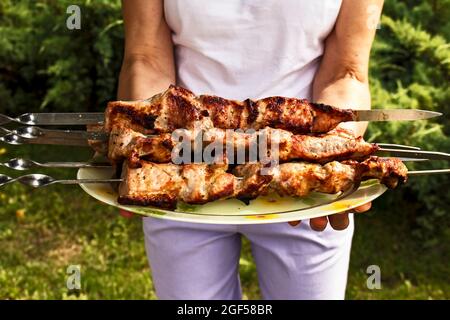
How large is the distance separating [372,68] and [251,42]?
2.77m

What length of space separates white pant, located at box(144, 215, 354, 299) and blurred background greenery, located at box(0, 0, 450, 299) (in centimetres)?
154

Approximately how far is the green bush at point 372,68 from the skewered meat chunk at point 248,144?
2.38m

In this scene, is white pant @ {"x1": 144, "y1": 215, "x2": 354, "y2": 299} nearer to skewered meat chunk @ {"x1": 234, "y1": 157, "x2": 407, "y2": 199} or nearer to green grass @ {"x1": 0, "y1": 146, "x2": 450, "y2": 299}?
skewered meat chunk @ {"x1": 234, "y1": 157, "x2": 407, "y2": 199}

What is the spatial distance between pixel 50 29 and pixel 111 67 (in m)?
0.91

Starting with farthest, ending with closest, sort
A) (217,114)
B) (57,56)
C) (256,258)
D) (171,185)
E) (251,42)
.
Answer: (57,56) → (256,258) → (251,42) → (217,114) → (171,185)

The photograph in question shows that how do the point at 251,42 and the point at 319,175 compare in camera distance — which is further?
the point at 251,42

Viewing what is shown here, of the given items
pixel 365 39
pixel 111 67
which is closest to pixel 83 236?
pixel 111 67

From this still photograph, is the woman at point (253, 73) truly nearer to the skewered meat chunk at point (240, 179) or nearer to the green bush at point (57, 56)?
the skewered meat chunk at point (240, 179)

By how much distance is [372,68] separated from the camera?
5164 mm

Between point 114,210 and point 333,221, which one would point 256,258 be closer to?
point 333,221

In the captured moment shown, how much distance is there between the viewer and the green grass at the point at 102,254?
14.4 ft

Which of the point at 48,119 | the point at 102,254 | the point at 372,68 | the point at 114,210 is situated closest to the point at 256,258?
the point at 48,119

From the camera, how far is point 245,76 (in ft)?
8.87

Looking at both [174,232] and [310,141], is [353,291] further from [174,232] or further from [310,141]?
[310,141]
